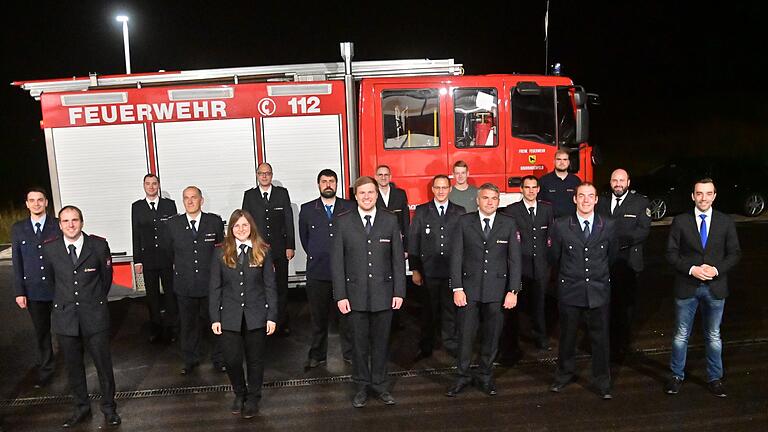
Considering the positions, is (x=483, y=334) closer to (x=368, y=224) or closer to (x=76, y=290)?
(x=368, y=224)

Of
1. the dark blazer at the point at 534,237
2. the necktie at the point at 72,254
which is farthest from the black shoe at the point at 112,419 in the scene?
the dark blazer at the point at 534,237

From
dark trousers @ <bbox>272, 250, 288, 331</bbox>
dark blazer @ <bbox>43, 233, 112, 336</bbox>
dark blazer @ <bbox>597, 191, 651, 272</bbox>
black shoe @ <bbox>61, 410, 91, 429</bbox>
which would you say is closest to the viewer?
dark blazer @ <bbox>43, 233, 112, 336</bbox>

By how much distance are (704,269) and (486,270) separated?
5.61 feet

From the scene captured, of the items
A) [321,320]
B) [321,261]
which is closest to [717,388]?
[321,320]

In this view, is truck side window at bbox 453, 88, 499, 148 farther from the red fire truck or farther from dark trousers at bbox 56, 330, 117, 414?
dark trousers at bbox 56, 330, 117, 414

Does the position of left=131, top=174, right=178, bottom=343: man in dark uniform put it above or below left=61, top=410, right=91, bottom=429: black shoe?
above

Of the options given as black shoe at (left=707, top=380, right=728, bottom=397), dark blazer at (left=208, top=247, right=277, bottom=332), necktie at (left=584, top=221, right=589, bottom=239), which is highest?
necktie at (left=584, top=221, right=589, bottom=239)

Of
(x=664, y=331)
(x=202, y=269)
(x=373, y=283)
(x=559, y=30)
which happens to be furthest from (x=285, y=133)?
(x=559, y=30)

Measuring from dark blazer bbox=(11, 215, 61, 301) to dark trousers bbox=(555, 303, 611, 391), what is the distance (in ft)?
15.4

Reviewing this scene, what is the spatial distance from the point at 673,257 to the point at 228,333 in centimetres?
368

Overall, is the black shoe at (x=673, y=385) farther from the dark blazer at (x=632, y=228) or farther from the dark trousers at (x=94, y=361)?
the dark trousers at (x=94, y=361)

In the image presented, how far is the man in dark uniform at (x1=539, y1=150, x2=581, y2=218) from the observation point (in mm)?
7070

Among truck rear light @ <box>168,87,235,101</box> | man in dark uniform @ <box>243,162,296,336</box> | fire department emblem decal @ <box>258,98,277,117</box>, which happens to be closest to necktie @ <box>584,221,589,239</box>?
man in dark uniform @ <box>243,162,296,336</box>

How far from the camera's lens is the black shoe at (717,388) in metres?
5.39
